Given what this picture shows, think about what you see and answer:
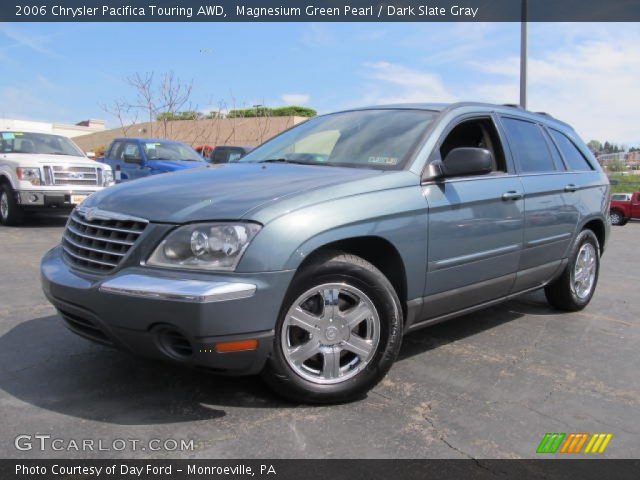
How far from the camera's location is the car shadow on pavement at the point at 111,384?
2885 mm

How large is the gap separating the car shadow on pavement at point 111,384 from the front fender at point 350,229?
695 millimetres

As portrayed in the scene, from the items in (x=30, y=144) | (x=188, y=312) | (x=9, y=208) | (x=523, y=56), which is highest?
(x=523, y=56)

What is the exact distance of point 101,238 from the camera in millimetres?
2959

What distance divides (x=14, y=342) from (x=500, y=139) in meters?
3.69

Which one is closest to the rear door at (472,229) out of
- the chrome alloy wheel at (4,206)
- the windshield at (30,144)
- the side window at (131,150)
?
the chrome alloy wheel at (4,206)

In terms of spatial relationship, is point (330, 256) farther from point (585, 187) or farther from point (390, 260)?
point (585, 187)

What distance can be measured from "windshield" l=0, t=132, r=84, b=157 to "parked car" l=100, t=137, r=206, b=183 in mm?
1254

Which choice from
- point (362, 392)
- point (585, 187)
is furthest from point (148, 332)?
point (585, 187)

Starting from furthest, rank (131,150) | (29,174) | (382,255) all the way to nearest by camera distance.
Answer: (131,150)
(29,174)
(382,255)

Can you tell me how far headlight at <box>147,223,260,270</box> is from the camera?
8.73 ft

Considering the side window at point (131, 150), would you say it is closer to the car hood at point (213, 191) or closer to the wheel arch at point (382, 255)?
the car hood at point (213, 191)

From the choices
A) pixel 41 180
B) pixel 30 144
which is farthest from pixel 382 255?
pixel 30 144

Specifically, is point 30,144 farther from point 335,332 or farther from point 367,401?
point 367,401

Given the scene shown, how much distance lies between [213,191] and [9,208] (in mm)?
8737
